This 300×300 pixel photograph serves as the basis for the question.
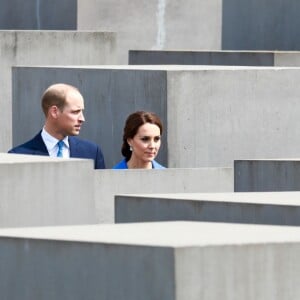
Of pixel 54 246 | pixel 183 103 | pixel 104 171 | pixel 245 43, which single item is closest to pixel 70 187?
pixel 104 171

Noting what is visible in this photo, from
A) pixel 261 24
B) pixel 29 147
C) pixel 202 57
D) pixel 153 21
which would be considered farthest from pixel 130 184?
pixel 261 24

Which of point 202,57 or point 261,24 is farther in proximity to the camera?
point 261,24

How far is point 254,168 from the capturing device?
8.20 metres

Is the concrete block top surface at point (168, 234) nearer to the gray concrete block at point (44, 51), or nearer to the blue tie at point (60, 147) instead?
the blue tie at point (60, 147)

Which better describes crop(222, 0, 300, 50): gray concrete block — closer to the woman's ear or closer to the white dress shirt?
the woman's ear

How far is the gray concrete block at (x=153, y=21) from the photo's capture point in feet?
55.9

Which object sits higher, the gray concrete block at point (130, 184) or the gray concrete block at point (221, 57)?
the gray concrete block at point (221, 57)

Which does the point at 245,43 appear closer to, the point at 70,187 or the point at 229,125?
the point at 229,125

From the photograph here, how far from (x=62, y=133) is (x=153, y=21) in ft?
28.9

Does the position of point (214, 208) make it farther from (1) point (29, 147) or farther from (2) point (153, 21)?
(2) point (153, 21)

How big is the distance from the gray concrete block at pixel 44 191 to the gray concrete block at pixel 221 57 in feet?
27.0

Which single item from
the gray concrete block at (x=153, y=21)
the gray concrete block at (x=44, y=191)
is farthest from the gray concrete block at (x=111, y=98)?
the gray concrete block at (x=153, y=21)

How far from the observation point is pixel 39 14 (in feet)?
57.1

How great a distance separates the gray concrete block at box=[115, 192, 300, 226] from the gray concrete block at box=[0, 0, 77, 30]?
36.8 feet
